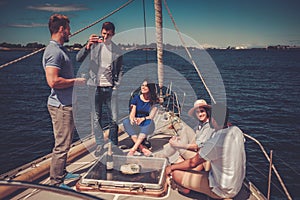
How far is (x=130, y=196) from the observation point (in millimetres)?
3658

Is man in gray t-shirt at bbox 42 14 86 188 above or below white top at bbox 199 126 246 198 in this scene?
above

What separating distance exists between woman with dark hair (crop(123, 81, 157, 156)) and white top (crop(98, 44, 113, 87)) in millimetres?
970

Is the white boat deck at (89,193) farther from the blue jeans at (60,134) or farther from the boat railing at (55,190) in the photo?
the boat railing at (55,190)

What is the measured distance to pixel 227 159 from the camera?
121 inches

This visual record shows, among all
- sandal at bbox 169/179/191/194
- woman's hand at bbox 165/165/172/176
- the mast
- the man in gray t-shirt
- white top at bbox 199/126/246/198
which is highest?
the mast

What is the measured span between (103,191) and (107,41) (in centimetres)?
248

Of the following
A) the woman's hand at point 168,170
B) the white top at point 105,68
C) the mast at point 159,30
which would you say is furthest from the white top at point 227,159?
the mast at point 159,30

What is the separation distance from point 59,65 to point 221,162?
2.36m

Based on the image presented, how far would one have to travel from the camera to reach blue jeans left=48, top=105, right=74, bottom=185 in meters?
3.43

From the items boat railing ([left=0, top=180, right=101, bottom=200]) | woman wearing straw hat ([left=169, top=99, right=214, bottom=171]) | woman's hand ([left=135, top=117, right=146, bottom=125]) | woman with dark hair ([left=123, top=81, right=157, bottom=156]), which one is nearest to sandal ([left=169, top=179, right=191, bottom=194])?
woman wearing straw hat ([left=169, top=99, right=214, bottom=171])

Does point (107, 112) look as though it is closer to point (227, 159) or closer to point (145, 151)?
point (145, 151)

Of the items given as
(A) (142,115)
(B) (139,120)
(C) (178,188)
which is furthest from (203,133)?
(A) (142,115)

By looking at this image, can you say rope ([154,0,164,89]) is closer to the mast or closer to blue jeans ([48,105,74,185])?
the mast

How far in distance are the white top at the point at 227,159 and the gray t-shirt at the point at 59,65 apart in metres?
1.98
